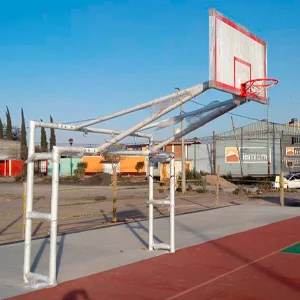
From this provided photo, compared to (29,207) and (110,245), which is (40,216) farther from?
(110,245)

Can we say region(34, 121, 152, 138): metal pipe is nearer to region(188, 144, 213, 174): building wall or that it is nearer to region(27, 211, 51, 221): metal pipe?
region(27, 211, 51, 221): metal pipe

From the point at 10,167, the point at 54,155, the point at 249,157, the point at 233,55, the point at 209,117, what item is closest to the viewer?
the point at 54,155

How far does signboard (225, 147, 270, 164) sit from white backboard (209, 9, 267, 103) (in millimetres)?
54700

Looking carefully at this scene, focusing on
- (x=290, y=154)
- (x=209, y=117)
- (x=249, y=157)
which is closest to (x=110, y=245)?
(x=209, y=117)

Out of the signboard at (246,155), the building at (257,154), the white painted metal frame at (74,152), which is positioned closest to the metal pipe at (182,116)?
the white painted metal frame at (74,152)

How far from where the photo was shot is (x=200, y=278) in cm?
782

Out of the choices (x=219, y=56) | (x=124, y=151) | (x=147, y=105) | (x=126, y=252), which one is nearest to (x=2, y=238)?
(x=126, y=252)

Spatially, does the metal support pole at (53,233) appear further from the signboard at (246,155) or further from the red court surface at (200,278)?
the signboard at (246,155)

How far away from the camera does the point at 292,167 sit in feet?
211

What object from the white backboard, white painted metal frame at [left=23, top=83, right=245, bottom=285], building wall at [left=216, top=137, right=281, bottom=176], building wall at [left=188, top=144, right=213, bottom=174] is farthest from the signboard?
white painted metal frame at [left=23, top=83, right=245, bottom=285]

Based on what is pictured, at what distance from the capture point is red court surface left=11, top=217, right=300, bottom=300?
6785 mm

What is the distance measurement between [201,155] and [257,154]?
8.39 m

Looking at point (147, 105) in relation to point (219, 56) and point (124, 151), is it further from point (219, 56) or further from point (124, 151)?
point (219, 56)

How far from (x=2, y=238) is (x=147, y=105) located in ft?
21.7
